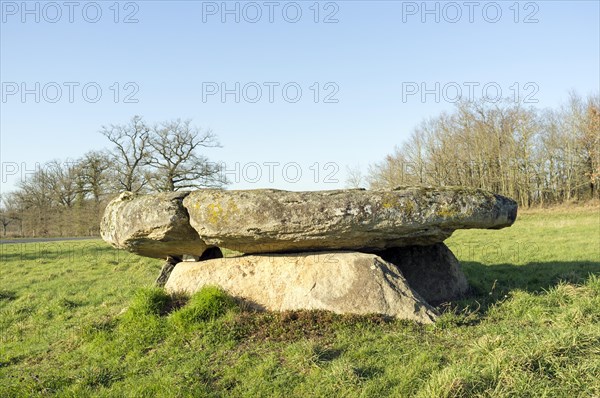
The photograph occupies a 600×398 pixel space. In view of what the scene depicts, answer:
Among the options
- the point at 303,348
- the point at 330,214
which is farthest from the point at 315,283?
the point at 303,348

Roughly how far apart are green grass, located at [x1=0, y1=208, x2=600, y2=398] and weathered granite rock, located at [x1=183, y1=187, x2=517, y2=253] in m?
1.27

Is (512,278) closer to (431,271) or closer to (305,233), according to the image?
(431,271)

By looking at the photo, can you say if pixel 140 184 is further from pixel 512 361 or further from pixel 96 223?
pixel 512 361

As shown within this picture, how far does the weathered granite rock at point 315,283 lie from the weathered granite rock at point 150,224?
78cm

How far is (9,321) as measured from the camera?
10.3m

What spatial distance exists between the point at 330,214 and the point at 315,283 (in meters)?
1.33

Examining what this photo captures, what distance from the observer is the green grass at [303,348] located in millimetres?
5625

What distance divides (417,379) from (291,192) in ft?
12.2

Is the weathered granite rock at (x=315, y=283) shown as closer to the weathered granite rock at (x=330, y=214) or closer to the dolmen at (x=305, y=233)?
the dolmen at (x=305, y=233)

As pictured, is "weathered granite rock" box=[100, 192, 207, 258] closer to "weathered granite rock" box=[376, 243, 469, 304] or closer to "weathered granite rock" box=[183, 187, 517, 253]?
"weathered granite rock" box=[183, 187, 517, 253]

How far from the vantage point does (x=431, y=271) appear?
34.8 feet

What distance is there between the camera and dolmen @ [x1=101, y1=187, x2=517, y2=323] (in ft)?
26.2

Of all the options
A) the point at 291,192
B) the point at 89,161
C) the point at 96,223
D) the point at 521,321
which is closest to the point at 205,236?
the point at 291,192

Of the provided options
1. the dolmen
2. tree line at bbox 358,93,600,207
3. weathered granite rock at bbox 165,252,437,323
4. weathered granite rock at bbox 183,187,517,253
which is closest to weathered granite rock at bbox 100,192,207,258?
the dolmen
